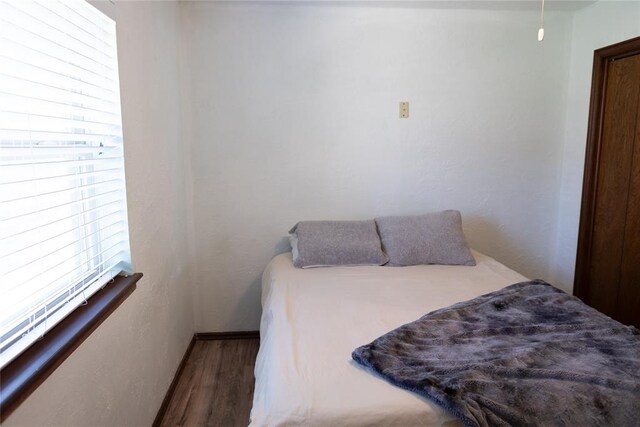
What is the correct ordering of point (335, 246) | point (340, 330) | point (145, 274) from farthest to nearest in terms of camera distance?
1. point (335, 246)
2. point (145, 274)
3. point (340, 330)

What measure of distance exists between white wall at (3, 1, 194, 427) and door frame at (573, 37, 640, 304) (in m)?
2.67

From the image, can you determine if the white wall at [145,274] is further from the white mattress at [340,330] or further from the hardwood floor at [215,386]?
the white mattress at [340,330]

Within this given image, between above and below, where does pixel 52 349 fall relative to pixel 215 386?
above

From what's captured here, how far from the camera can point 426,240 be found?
2.60 m

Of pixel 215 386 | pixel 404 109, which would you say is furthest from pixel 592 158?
pixel 215 386

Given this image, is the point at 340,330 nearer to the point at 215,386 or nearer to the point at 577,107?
the point at 215,386

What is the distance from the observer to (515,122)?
2.97 meters

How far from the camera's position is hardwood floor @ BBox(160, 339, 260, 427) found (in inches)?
83.4

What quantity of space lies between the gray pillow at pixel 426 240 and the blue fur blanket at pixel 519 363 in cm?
74

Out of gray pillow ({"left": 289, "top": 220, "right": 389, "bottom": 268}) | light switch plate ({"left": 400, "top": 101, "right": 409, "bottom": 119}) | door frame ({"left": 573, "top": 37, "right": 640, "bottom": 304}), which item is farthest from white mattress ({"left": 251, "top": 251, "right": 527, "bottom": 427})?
light switch plate ({"left": 400, "top": 101, "right": 409, "bottom": 119})

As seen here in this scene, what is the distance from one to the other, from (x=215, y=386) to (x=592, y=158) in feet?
9.12

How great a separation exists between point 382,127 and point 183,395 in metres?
2.04

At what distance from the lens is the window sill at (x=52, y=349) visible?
96 cm

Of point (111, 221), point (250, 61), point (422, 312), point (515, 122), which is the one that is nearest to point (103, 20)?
point (111, 221)
